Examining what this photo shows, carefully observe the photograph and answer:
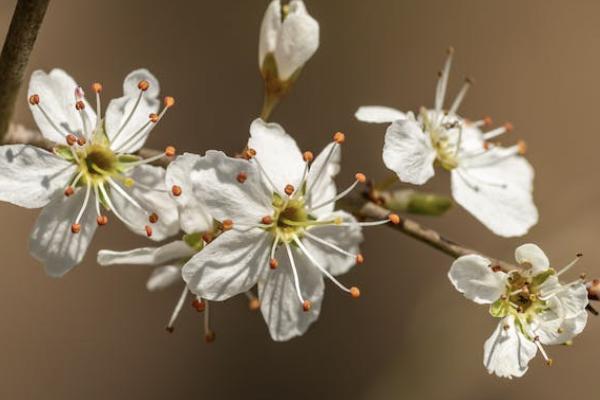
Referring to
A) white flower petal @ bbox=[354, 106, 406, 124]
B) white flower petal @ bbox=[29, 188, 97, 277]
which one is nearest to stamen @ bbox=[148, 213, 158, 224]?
white flower petal @ bbox=[29, 188, 97, 277]

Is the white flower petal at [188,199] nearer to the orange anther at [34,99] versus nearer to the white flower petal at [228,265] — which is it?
the white flower petal at [228,265]

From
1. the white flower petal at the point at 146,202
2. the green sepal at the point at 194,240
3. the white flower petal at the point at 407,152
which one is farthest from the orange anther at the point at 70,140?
the white flower petal at the point at 407,152

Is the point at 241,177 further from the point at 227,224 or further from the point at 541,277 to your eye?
the point at 541,277

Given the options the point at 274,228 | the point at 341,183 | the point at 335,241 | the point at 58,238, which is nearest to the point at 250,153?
the point at 274,228

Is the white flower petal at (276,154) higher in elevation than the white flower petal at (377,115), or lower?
lower

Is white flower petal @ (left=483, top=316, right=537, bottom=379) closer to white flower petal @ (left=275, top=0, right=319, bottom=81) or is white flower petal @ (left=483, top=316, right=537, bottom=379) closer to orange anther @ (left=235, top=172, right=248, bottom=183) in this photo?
orange anther @ (left=235, top=172, right=248, bottom=183)

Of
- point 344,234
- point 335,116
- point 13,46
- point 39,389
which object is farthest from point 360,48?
point 13,46
